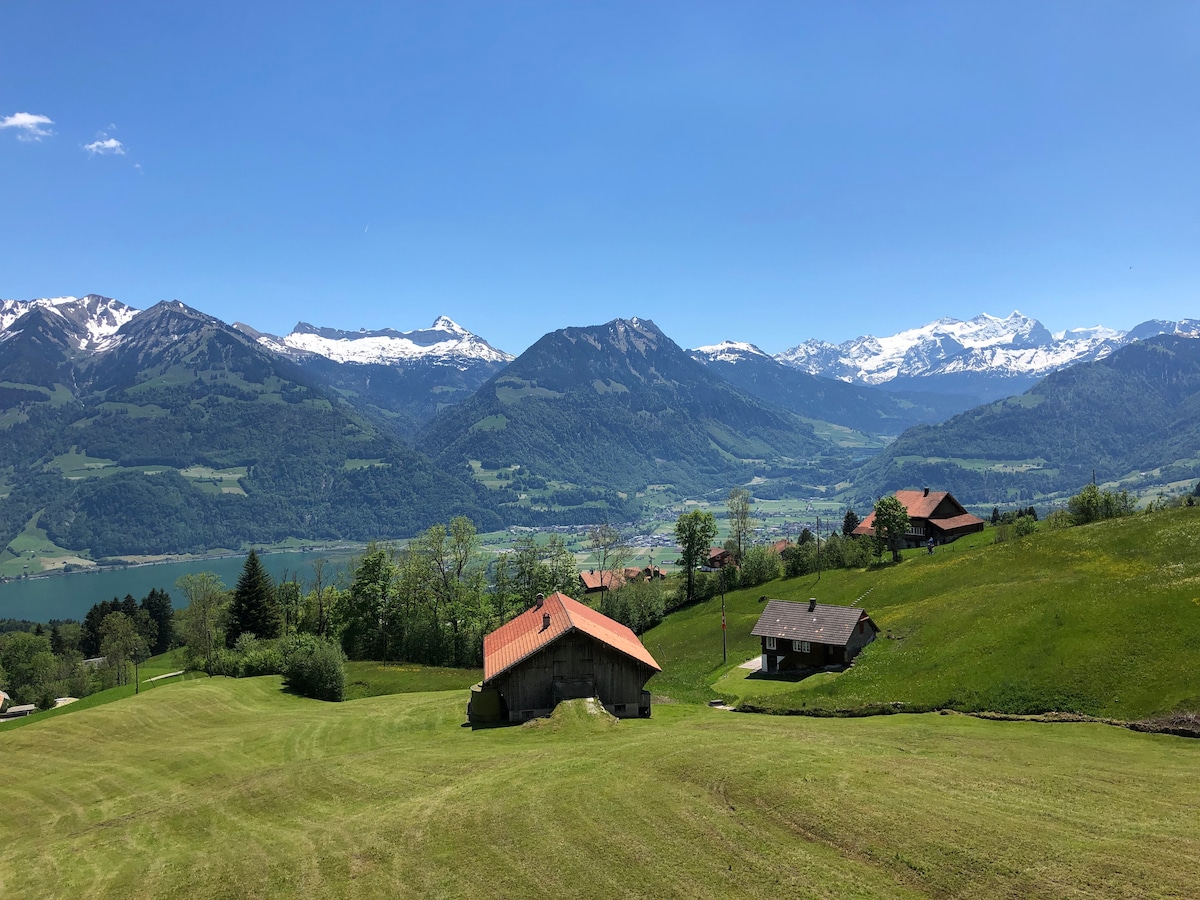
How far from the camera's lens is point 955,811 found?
21.0m

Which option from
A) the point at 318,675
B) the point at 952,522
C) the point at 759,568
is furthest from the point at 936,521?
the point at 318,675

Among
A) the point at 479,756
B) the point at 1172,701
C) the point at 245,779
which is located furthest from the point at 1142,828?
the point at 245,779

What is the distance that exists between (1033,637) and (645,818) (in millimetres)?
37148

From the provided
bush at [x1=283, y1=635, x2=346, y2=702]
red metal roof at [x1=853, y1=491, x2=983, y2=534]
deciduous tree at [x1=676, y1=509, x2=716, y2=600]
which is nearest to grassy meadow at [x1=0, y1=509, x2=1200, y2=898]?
bush at [x1=283, y1=635, x2=346, y2=702]

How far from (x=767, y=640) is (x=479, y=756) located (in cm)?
3907

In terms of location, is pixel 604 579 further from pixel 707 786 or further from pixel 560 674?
pixel 707 786

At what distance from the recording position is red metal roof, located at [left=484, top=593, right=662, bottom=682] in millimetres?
47812

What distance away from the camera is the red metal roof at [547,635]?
47.8m

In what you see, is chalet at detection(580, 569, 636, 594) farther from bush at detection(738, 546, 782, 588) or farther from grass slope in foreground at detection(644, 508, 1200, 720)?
grass slope in foreground at detection(644, 508, 1200, 720)

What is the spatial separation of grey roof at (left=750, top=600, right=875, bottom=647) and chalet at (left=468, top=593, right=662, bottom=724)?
18.3 meters

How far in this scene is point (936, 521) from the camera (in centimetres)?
11400

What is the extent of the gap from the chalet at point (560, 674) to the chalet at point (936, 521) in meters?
75.7

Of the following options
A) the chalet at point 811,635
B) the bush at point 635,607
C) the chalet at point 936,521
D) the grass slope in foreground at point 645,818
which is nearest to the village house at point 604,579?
the bush at point 635,607

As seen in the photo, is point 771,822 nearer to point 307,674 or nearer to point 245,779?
point 245,779
